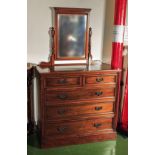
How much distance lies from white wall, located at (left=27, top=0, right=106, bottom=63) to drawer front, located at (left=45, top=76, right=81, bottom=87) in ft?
1.86

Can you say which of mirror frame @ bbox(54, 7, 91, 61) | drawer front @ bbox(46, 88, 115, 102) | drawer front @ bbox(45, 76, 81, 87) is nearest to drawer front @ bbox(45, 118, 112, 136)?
drawer front @ bbox(46, 88, 115, 102)

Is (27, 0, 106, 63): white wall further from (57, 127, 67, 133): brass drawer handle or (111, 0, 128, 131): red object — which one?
(57, 127, 67, 133): brass drawer handle

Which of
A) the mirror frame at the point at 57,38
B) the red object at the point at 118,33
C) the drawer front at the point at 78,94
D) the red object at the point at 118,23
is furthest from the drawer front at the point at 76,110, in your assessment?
the mirror frame at the point at 57,38

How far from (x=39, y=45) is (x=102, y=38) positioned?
939mm

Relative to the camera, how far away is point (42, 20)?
290 cm

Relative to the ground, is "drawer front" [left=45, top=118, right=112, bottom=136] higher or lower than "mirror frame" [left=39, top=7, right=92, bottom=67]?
lower

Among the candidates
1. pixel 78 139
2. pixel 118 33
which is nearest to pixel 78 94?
pixel 78 139

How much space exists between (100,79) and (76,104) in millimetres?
434

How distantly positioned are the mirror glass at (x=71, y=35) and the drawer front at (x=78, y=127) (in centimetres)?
93

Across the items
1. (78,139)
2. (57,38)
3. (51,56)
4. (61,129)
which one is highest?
(57,38)

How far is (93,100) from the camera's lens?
9.07 feet

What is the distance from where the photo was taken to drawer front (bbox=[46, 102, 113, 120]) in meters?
2.62

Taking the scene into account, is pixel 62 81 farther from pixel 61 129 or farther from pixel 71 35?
pixel 71 35

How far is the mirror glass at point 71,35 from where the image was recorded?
2.94 m
